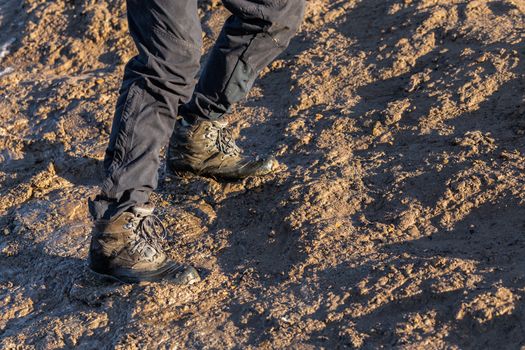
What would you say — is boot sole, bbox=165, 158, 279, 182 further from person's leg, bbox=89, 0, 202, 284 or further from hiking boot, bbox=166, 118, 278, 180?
person's leg, bbox=89, 0, 202, 284

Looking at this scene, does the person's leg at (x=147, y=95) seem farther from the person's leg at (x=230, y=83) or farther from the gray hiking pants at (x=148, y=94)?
the person's leg at (x=230, y=83)

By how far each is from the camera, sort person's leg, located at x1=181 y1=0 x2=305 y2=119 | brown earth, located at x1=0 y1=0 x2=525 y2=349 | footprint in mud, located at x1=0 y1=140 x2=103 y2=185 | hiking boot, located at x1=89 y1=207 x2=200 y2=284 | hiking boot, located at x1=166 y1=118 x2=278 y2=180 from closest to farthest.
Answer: brown earth, located at x1=0 y1=0 x2=525 y2=349 < hiking boot, located at x1=89 y1=207 x2=200 y2=284 < person's leg, located at x1=181 y1=0 x2=305 y2=119 < hiking boot, located at x1=166 y1=118 x2=278 y2=180 < footprint in mud, located at x1=0 y1=140 x2=103 y2=185

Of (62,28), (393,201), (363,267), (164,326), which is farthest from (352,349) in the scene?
(62,28)

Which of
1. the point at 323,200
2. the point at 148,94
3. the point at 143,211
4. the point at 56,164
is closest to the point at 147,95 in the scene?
the point at 148,94

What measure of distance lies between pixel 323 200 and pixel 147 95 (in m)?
0.95

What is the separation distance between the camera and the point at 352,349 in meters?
2.78

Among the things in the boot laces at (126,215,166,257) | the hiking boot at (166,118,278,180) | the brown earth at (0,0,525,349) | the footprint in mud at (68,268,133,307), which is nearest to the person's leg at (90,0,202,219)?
the boot laces at (126,215,166,257)

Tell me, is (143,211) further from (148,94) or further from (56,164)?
(56,164)

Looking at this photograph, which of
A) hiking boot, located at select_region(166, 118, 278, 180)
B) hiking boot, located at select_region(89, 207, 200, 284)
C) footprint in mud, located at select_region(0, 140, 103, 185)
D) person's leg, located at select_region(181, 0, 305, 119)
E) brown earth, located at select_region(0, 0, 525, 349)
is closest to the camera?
brown earth, located at select_region(0, 0, 525, 349)

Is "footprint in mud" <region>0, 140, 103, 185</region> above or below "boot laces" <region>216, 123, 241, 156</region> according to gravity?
below

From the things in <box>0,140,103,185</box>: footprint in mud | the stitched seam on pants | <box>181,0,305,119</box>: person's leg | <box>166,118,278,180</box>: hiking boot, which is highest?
the stitched seam on pants

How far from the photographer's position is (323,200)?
364cm

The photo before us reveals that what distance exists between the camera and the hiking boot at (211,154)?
3.90 meters

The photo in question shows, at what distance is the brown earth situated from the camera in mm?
2959
